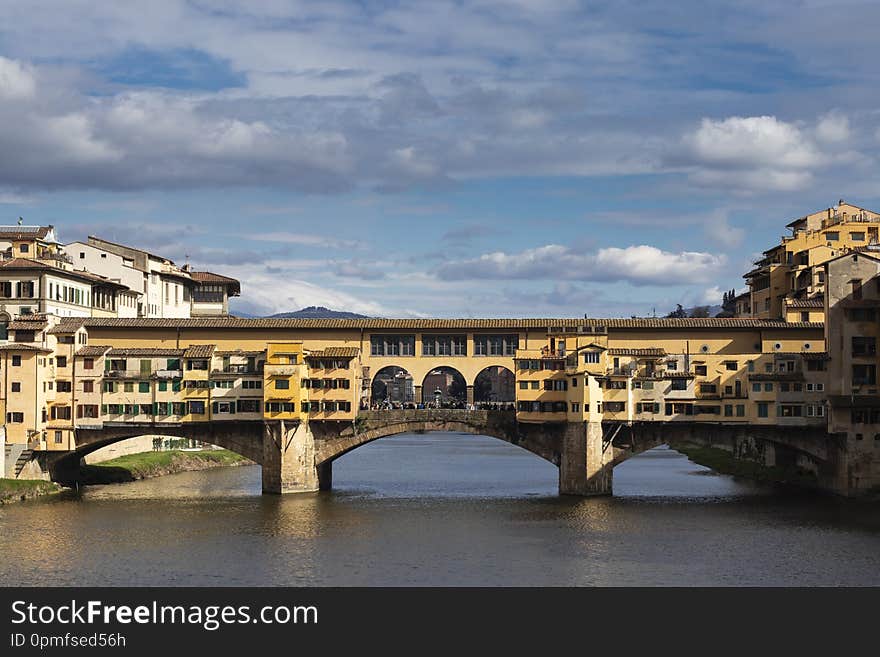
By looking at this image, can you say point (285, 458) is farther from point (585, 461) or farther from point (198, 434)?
point (585, 461)

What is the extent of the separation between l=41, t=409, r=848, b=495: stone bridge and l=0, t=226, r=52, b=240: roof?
33089 mm

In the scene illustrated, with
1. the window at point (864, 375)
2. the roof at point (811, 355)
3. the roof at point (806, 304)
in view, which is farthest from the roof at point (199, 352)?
the window at point (864, 375)

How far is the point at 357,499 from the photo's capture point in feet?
298

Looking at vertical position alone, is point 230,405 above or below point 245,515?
above

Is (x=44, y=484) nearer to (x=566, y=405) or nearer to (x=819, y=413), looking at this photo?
(x=566, y=405)

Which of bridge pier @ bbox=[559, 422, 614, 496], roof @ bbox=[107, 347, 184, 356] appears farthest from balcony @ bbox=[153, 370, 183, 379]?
bridge pier @ bbox=[559, 422, 614, 496]

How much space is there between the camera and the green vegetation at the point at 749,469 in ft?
333

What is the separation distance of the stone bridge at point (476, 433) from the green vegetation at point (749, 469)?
488cm

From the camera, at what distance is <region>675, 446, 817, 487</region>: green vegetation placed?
333ft

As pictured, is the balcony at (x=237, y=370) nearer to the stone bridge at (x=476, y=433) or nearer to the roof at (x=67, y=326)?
the stone bridge at (x=476, y=433)
